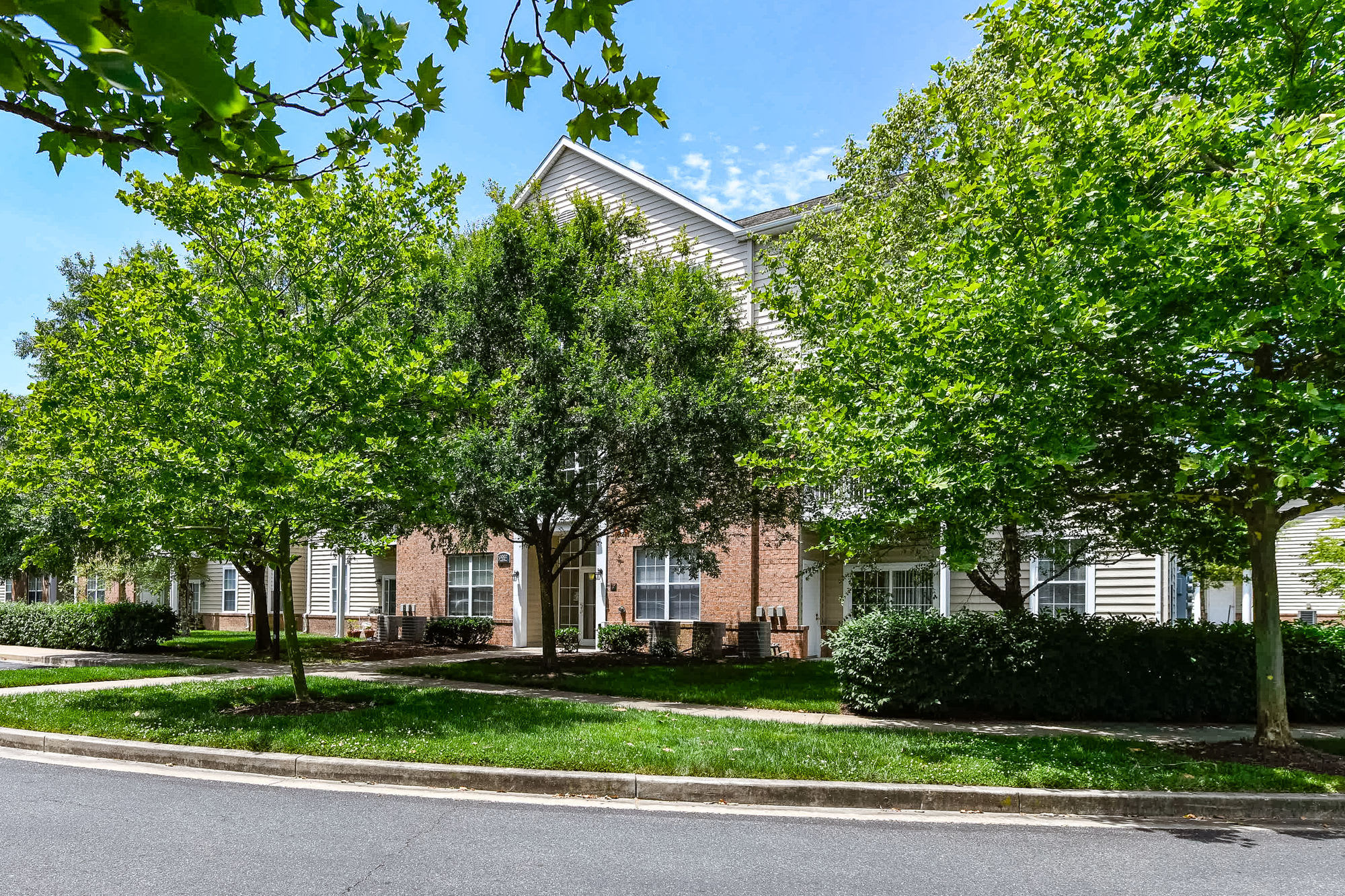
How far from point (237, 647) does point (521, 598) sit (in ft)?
25.6

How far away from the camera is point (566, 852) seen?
654cm

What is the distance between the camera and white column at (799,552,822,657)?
2261 centimetres

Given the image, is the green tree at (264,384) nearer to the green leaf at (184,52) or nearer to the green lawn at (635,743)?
the green lawn at (635,743)

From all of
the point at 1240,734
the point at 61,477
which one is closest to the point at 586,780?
the point at 1240,734

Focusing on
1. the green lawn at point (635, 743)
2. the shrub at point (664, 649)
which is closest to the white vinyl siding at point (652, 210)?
the shrub at point (664, 649)

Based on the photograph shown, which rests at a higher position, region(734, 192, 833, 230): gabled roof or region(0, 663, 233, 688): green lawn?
region(734, 192, 833, 230): gabled roof

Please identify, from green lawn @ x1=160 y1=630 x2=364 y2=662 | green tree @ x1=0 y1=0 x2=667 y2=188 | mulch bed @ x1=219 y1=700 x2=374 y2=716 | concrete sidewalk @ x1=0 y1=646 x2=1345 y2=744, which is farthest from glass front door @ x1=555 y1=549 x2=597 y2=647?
green tree @ x1=0 y1=0 x2=667 y2=188

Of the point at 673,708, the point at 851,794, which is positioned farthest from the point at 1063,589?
the point at 851,794

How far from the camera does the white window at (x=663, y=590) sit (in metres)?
24.1

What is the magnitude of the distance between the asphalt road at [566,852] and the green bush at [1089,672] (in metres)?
5.12

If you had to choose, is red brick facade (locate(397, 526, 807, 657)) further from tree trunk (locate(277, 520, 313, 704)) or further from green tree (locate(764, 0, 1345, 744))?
green tree (locate(764, 0, 1345, 744))

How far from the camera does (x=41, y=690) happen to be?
14805mm

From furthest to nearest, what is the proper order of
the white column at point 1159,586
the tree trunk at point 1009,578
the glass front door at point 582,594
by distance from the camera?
the glass front door at point 582,594
the white column at point 1159,586
the tree trunk at point 1009,578

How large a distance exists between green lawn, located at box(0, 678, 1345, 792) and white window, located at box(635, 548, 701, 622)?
11.1m
